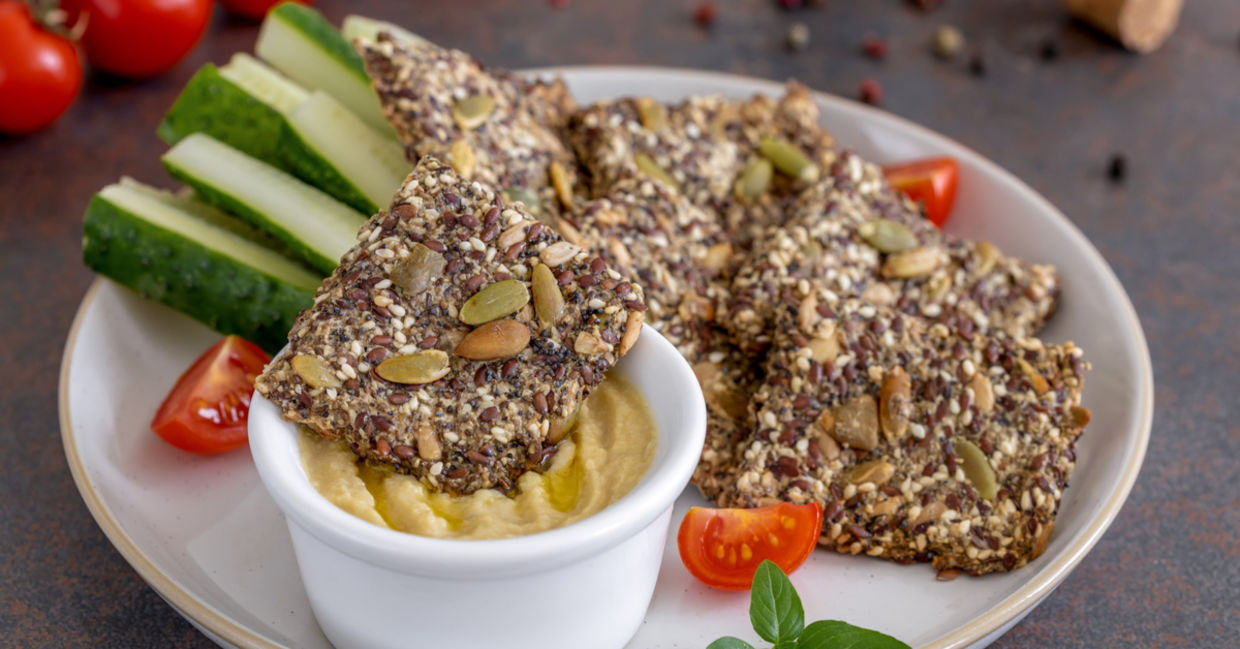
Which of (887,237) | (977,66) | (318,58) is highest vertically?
(318,58)

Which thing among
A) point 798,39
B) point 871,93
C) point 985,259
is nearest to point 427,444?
point 985,259

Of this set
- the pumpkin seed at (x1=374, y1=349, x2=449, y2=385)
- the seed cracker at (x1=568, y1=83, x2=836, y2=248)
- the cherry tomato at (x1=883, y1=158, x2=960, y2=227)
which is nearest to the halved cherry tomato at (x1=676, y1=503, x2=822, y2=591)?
the pumpkin seed at (x1=374, y1=349, x2=449, y2=385)

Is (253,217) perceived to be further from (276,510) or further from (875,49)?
(875,49)

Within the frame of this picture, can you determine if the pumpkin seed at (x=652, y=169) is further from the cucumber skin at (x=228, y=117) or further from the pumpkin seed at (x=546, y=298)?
the cucumber skin at (x=228, y=117)

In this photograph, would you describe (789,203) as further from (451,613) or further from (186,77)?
(186,77)

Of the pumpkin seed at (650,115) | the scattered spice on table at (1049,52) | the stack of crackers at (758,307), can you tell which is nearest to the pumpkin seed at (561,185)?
the stack of crackers at (758,307)

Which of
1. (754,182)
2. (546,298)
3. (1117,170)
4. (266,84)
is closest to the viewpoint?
(546,298)
